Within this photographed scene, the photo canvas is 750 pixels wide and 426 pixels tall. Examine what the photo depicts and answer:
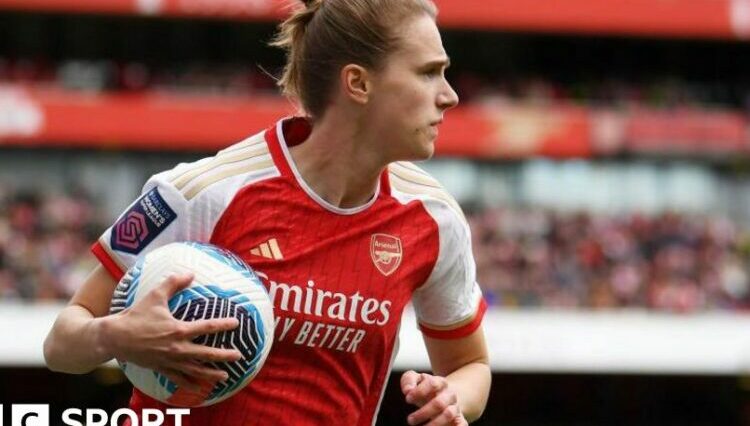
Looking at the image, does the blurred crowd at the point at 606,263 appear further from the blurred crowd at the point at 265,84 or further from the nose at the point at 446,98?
the nose at the point at 446,98

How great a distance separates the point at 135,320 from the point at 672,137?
21011 millimetres

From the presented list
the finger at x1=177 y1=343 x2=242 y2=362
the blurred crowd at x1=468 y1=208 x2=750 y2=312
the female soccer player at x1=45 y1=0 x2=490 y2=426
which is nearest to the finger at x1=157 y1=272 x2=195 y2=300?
the finger at x1=177 y1=343 x2=242 y2=362

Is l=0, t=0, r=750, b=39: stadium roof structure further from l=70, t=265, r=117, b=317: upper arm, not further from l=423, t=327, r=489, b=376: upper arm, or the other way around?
l=70, t=265, r=117, b=317: upper arm

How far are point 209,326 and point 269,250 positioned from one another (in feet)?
1.22

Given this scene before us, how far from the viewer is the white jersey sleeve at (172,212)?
10.4ft

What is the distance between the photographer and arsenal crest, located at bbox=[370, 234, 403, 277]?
10.8 ft

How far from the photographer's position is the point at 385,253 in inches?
130

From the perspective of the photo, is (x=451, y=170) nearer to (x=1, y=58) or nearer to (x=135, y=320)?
(x=1, y=58)

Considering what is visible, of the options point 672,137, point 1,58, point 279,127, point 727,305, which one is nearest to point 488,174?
point 672,137

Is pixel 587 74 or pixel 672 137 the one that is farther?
pixel 587 74

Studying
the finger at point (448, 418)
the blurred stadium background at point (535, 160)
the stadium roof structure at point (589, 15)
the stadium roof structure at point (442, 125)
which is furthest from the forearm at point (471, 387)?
the stadium roof structure at point (589, 15)

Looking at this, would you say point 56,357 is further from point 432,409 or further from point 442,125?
point 442,125

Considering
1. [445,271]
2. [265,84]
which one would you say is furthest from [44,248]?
[445,271]

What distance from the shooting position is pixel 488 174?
885 inches
